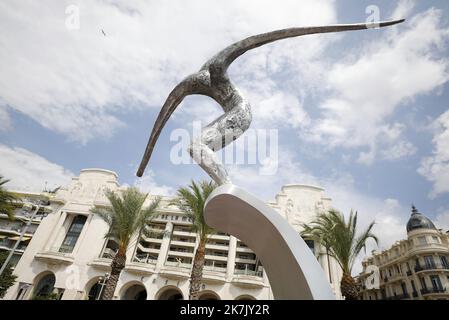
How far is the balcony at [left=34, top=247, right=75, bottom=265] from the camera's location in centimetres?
2927

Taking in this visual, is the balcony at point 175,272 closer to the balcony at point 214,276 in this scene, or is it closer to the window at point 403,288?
the balcony at point 214,276

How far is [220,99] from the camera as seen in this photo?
395cm

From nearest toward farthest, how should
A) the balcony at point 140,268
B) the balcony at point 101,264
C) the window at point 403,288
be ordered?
the balcony at point 140,268
the balcony at point 101,264
the window at point 403,288

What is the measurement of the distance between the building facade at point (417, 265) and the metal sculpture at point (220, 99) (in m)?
40.5

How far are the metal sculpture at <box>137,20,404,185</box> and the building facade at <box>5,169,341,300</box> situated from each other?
846 inches

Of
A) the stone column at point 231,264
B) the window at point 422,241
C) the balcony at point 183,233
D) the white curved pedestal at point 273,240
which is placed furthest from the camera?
the balcony at point 183,233

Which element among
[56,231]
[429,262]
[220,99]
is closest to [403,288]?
[429,262]

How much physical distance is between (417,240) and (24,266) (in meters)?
52.5

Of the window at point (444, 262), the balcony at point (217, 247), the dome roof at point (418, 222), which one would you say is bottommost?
the balcony at point (217, 247)

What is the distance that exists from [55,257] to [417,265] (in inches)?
1826

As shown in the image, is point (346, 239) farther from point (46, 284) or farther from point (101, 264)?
point (46, 284)

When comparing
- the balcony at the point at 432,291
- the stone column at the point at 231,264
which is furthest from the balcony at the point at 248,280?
the balcony at the point at 432,291

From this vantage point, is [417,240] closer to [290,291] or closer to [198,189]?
[198,189]

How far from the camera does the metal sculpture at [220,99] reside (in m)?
3.18
